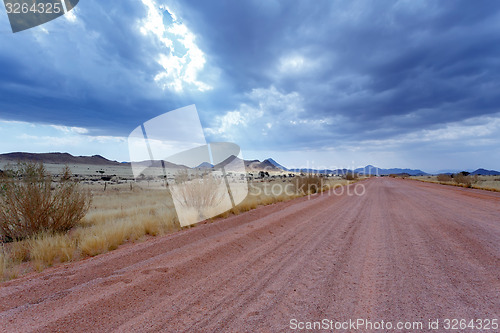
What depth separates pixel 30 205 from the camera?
6.75 m

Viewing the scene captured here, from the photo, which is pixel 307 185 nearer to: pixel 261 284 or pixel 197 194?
pixel 197 194

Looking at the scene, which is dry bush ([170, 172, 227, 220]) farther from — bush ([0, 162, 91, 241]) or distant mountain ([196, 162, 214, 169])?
bush ([0, 162, 91, 241])

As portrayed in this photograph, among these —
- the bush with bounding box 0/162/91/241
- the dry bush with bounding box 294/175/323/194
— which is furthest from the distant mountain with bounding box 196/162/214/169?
the dry bush with bounding box 294/175/323/194

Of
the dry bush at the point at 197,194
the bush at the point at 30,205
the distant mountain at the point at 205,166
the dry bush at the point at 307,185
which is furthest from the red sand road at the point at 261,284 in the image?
the dry bush at the point at 307,185

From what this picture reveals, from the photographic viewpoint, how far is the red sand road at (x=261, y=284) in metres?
2.82

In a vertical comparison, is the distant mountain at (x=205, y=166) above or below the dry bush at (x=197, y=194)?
above

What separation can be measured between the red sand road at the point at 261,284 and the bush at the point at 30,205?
339 centimetres

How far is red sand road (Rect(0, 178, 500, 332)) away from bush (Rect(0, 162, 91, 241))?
11.1 feet

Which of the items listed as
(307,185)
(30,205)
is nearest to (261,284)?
(30,205)

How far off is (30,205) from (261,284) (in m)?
7.31

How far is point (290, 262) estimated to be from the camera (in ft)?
14.9

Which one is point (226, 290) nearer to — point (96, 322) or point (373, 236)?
point (96, 322)

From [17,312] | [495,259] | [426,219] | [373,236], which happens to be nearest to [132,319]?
[17,312]

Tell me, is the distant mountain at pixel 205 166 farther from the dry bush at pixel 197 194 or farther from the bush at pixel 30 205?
the bush at pixel 30 205
